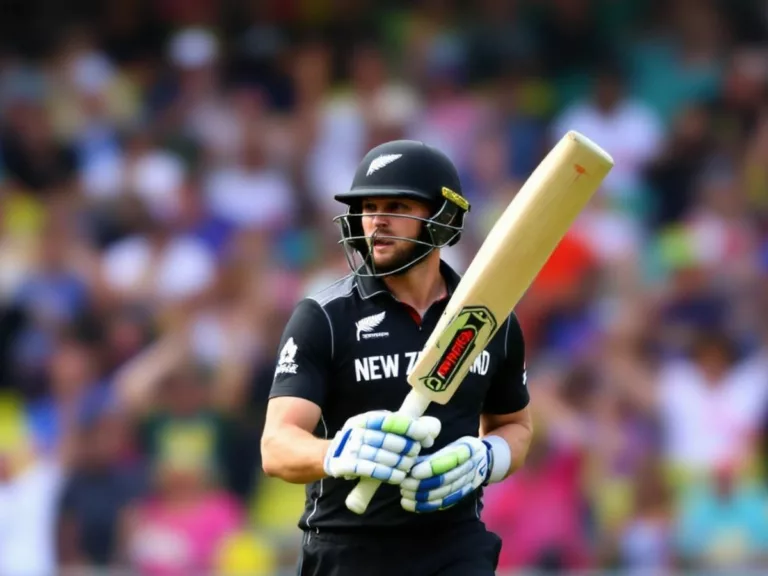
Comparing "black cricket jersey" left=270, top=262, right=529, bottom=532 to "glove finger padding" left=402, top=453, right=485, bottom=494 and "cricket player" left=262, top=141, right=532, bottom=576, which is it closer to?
"cricket player" left=262, top=141, right=532, bottom=576

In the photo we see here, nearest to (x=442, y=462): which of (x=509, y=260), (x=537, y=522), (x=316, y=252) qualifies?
(x=509, y=260)

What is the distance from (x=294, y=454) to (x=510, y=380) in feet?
2.64

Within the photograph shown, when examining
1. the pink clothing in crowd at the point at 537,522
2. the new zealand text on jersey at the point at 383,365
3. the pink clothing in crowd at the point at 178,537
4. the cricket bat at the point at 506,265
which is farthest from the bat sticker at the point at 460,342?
the pink clothing in crowd at the point at 178,537

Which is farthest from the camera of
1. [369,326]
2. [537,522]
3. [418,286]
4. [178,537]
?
[178,537]

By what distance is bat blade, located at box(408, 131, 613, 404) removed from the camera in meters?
3.82

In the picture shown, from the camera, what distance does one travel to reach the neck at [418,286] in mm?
4090

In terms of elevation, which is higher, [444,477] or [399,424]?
[399,424]

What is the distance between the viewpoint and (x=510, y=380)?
428 centimetres

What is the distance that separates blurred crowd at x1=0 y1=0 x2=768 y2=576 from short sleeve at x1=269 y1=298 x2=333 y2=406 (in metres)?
3.35

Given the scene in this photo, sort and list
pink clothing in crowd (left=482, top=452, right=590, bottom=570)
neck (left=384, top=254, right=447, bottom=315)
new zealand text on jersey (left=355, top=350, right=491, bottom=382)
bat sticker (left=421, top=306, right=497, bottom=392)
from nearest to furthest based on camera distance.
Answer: bat sticker (left=421, top=306, right=497, bottom=392)
new zealand text on jersey (left=355, top=350, right=491, bottom=382)
neck (left=384, top=254, right=447, bottom=315)
pink clothing in crowd (left=482, top=452, right=590, bottom=570)

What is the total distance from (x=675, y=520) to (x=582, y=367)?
Answer: 36.8 inches

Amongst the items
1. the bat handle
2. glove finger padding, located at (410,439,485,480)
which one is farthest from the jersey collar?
glove finger padding, located at (410,439,485,480)

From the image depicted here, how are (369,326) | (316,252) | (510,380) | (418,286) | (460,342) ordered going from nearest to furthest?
(460,342) → (369,326) → (418,286) → (510,380) → (316,252)

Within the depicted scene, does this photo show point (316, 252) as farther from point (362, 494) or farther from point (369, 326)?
point (362, 494)
